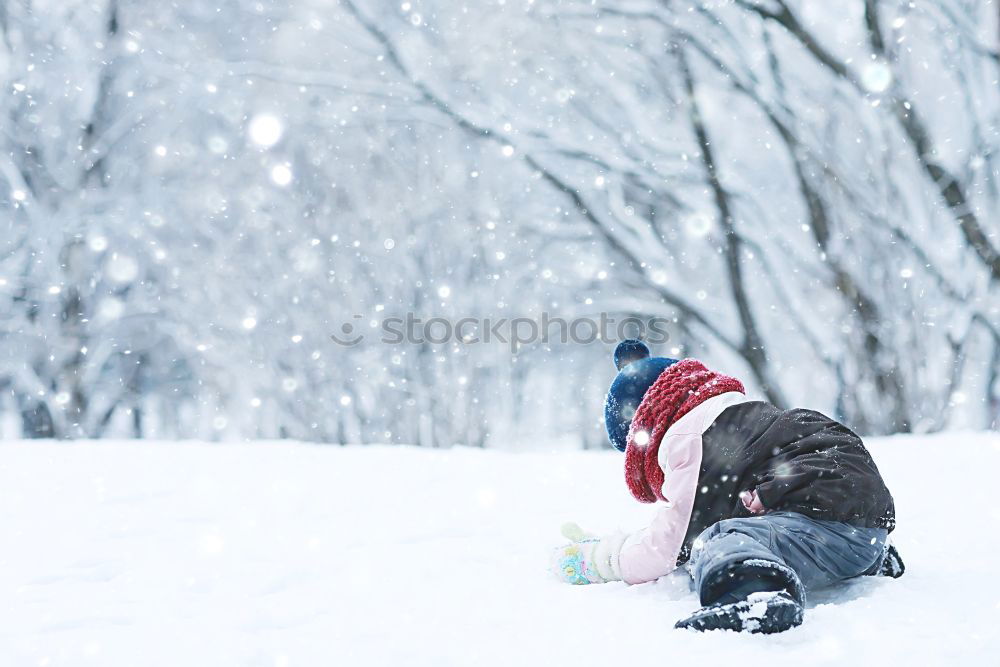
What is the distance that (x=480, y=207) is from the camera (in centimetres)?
1089

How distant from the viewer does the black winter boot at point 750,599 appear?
1.48m

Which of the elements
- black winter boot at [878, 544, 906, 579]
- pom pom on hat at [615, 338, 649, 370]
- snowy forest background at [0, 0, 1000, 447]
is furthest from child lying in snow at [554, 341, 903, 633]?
snowy forest background at [0, 0, 1000, 447]

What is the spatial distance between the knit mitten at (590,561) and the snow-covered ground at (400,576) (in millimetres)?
48

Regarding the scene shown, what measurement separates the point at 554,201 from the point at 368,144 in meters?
3.37

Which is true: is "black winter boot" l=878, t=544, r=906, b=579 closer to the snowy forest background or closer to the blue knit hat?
the blue knit hat

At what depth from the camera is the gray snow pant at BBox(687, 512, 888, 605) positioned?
167 cm

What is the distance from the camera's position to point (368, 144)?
37.0 ft

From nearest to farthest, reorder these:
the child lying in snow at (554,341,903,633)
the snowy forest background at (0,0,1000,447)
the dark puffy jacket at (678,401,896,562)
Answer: the child lying in snow at (554,341,903,633) < the dark puffy jacket at (678,401,896,562) < the snowy forest background at (0,0,1000,447)

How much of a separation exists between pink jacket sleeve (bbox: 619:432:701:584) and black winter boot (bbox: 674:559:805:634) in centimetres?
36

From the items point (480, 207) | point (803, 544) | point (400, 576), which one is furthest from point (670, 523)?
point (480, 207)

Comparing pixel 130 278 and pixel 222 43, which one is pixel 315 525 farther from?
pixel 130 278

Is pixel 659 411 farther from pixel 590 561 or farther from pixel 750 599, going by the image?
pixel 750 599

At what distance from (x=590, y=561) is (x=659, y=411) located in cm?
48

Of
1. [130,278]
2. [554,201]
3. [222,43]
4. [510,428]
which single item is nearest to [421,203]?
[554,201]
